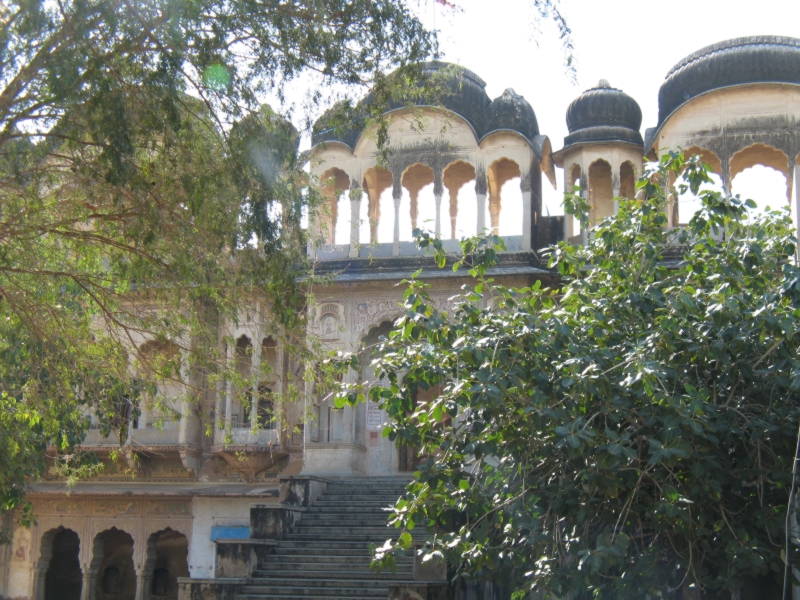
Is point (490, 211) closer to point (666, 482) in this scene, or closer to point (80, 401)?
point (80, 401)

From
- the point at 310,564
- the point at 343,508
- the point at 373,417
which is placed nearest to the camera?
the point at 310,564

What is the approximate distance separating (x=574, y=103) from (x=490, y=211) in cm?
244

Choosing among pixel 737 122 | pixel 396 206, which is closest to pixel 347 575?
pixel 396 206

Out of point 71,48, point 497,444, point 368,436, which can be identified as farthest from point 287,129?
point 368,436

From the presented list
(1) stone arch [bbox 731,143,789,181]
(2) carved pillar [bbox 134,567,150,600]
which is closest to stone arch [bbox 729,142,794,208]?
(1) stone arch [bbox 731,143,789,181]

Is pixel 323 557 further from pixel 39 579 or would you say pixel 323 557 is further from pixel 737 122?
pixel 737 122

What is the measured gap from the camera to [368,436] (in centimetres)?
1576

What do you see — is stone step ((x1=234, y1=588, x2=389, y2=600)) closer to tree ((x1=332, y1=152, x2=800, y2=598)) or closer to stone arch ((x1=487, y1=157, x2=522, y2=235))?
tree ((x1=332, y1=152, x2=800, y2=598))

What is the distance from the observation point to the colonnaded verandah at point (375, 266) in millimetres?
15266

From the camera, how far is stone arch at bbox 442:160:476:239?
17.8m

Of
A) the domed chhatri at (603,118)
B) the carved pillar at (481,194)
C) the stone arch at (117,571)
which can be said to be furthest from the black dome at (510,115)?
the stone arch at (117,571)

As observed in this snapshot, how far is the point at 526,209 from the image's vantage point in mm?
16000

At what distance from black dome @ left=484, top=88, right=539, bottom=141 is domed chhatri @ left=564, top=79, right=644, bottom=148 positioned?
2.45ft

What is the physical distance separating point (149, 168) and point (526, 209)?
8.25 metres
